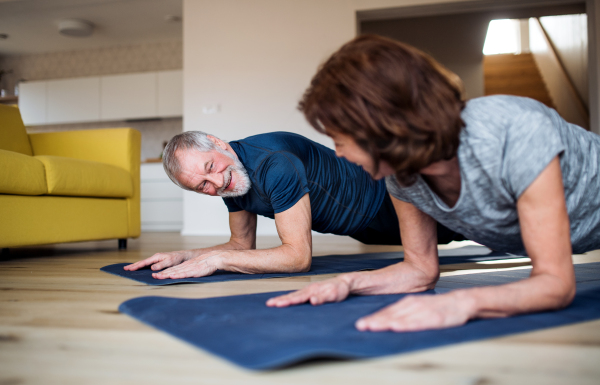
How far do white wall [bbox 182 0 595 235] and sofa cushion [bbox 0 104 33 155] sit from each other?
70.7 inches

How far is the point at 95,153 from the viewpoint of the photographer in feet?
9.98

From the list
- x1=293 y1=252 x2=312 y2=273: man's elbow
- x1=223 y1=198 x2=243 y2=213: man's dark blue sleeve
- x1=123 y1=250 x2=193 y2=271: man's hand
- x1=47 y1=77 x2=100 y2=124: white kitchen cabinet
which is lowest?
x1=123 y1=250 x2=193 y2=271: man's hand

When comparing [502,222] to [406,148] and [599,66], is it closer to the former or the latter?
[406,148]

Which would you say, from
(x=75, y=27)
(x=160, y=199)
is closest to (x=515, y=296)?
(x=160, y=199)

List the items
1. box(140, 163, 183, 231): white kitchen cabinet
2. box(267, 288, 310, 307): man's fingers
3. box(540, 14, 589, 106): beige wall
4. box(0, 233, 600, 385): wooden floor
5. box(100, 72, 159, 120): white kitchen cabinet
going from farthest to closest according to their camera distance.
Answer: box(100, 72, 159, 120): white kitchen cabinet, box(140, 163, 183, 231): white kitchen cabinet, box(540, 14, 589, 106): beige wall, box(267, 288, 310, 307): man's fingers, box(0, 233, 600, 385): wooden floor

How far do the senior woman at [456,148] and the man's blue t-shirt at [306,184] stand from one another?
1.92ft

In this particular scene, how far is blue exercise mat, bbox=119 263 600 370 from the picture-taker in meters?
0.68

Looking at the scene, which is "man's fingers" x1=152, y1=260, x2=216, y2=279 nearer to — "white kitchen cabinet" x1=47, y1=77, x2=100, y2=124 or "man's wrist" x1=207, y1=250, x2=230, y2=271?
"man's wrist" x1=207, y1=250, x2=230, y2=271

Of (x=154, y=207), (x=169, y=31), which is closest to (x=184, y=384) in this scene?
(x=154, y=207)

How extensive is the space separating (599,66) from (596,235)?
382cm

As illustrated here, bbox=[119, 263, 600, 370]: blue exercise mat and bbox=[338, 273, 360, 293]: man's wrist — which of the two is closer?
bbox=[119, 263, 600, 370]: blue exercise mat

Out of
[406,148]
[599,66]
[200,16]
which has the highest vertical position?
[200,16]

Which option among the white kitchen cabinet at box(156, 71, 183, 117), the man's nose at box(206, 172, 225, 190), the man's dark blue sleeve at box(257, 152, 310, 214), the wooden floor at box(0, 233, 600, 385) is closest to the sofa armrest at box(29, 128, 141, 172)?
the man's nose at box(206, 172, 225, 190)

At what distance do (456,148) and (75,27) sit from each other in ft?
21.3
